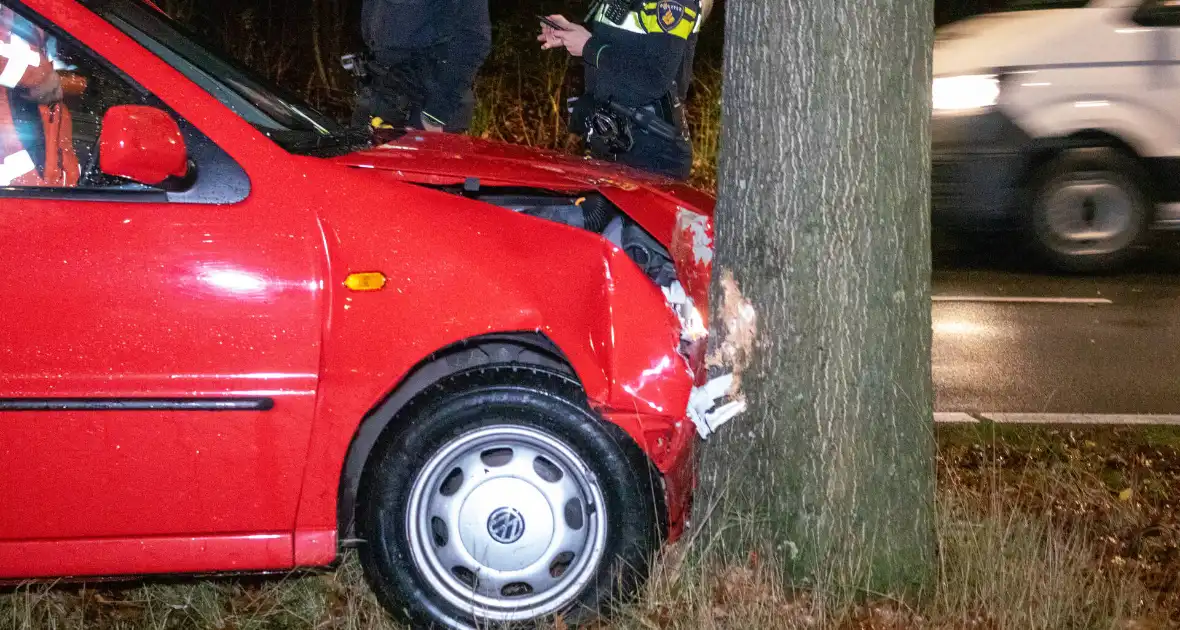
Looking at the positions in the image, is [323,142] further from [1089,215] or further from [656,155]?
[1089,215]

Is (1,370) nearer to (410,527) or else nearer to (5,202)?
(5,202)

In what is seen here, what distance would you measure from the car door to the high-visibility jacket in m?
0.03

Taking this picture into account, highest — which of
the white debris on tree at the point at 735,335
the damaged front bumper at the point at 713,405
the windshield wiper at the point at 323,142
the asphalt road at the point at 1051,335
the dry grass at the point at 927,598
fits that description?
the windshield wiper at the point at 323,142

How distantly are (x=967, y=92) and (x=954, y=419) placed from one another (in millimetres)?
3395

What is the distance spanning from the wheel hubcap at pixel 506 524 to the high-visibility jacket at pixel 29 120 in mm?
1230

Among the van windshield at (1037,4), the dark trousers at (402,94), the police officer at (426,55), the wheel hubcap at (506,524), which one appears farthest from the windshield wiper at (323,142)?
the van windshield at (1037,4)

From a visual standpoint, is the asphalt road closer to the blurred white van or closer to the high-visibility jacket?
the blurred white van

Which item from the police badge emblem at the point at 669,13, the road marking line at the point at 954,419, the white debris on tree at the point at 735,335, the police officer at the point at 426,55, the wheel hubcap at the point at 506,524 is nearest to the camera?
the wheel hubcap at the point at 506,524

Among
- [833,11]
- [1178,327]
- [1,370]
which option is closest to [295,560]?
[1,370]

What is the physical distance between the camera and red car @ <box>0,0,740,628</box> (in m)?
3.25

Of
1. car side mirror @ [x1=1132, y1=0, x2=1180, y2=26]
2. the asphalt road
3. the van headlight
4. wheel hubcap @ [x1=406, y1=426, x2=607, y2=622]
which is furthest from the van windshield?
wheel hubcap @ [x1=406, y1=426, x2=607, y2=622]

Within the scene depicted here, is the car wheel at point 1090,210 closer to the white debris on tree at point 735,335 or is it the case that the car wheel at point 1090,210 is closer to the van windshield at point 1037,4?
the van windshield at point 1037,4

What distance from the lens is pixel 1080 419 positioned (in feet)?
19.4

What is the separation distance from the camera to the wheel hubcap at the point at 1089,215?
8.86 metres
